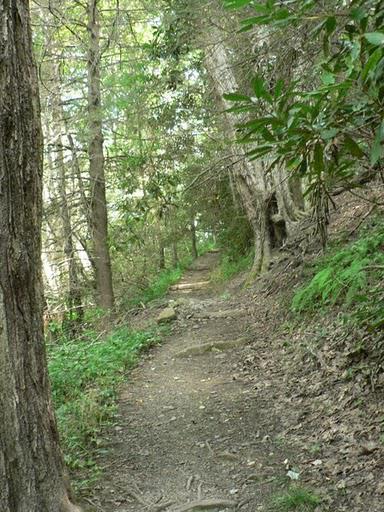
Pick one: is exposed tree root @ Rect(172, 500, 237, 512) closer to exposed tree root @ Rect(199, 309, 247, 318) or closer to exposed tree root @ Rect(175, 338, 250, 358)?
exposed tree root @ Rect(175, 338, 250, 358)

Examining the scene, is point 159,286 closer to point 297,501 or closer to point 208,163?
point 208,163

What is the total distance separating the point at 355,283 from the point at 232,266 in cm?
1115

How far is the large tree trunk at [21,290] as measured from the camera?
2990 mm

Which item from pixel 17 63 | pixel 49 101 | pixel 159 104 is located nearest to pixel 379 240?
pixel 17 63

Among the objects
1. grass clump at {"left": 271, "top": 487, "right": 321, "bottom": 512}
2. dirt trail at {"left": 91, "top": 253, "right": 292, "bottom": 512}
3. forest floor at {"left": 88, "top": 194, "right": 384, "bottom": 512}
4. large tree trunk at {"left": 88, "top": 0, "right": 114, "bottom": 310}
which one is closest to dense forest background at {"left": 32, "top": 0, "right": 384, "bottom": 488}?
large tree trunk at {"left": 88, "top": 0, "right": 114, "bottom": 310}

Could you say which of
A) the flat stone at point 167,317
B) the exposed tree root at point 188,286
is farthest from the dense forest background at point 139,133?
the exposed tree root at point 188,286

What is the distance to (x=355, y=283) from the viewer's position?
5484 millimetres

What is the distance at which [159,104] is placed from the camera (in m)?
12.0

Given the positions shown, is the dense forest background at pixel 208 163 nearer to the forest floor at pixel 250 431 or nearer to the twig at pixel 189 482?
the forest floor at pixel 250 431

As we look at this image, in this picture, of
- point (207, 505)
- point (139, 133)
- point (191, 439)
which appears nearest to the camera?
point (207, 505)

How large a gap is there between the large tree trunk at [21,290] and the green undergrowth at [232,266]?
11950 millimetres

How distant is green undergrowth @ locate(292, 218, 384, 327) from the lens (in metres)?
4.87

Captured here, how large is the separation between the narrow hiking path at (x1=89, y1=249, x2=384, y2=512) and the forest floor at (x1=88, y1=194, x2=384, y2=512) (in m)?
0.01

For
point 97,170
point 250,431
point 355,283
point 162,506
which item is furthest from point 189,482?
point 97,170
